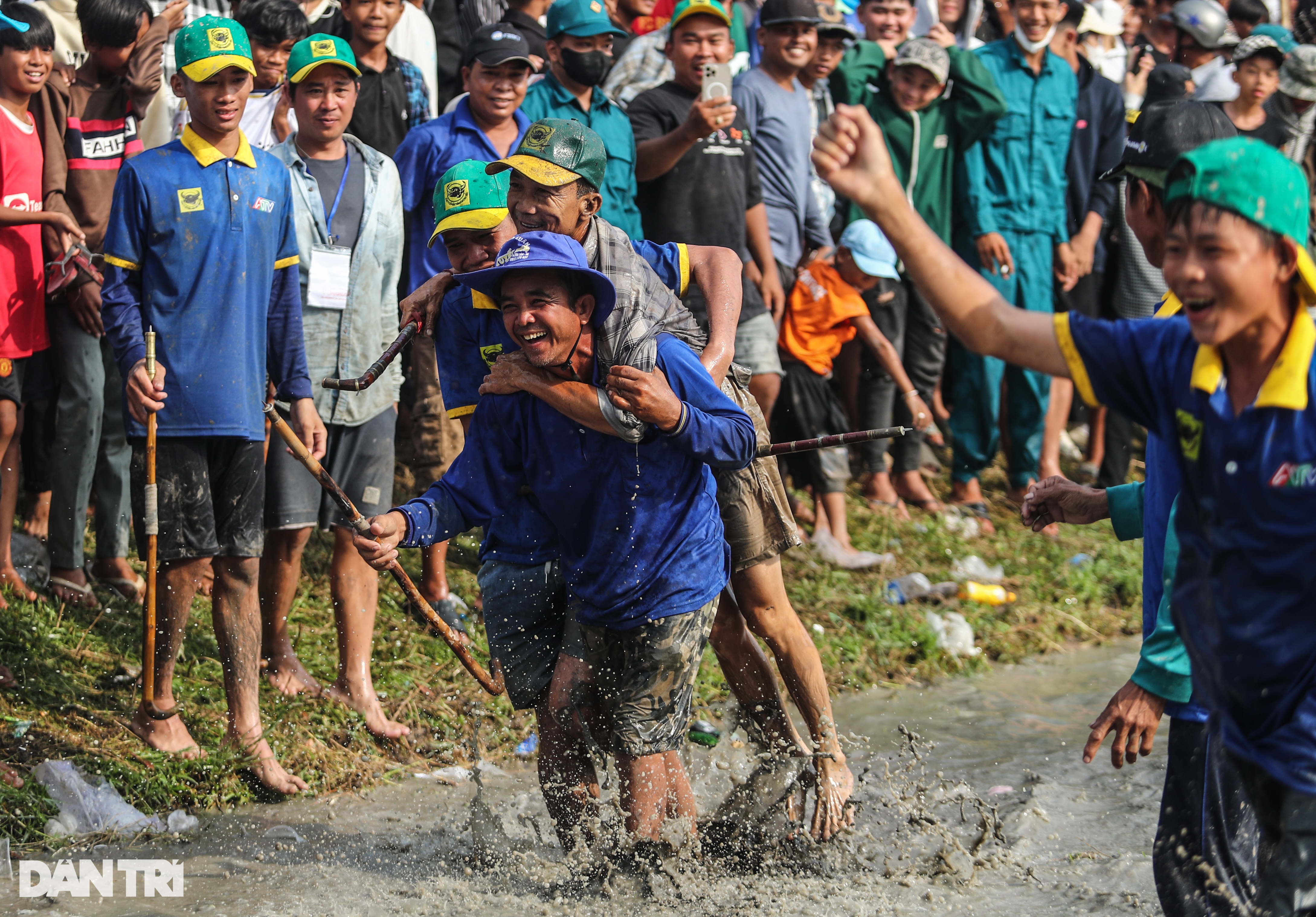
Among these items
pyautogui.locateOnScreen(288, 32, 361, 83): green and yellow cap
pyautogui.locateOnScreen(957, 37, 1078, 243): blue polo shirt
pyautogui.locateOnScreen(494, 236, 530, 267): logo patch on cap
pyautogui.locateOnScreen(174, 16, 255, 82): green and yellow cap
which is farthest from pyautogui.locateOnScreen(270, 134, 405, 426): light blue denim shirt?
pyautogui.locateOnScreen(957, 37, 1078, 243): blue polo shirt

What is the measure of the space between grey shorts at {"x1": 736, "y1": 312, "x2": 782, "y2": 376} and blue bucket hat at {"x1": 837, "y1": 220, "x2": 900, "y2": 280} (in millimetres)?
1174

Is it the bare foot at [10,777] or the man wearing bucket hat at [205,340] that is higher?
the man wearing bucket hat at [205,340]

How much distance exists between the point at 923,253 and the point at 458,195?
2268 mm

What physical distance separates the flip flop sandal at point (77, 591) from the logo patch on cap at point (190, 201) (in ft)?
6.72

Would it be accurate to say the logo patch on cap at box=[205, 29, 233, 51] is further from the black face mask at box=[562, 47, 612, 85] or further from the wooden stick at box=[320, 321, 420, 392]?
the black face mask at box=[562, 47, 612, 85]

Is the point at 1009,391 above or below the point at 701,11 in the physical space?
below

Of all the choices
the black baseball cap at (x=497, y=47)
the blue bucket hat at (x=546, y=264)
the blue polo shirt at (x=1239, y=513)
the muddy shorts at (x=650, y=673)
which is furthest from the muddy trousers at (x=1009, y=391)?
the blue polo shirt at (x=1239, y=513)

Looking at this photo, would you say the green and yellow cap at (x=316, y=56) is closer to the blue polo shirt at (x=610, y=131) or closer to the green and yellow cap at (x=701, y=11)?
the blue polo shirt at (x=610, y=131)

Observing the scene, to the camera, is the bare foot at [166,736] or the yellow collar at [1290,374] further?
the bare foot at [166,736]

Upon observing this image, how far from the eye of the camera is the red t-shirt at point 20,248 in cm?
576

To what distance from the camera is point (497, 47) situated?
639 cm

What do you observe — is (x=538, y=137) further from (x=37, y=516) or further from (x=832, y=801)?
(x=37, y=516)

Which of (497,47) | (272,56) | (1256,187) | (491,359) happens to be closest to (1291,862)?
(1256,187)

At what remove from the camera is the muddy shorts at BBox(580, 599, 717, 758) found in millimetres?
4082
